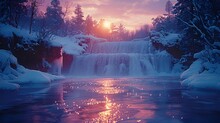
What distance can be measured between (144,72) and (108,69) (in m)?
5.54

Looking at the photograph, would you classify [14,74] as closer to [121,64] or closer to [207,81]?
[207,81]

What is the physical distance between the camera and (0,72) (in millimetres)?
22906

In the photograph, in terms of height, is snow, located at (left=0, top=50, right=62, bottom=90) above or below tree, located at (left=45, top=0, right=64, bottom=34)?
below

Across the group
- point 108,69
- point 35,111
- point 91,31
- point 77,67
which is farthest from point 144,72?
point 91,31

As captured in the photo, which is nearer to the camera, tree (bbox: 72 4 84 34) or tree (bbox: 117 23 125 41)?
tree (bbox: 72 4 84 34)

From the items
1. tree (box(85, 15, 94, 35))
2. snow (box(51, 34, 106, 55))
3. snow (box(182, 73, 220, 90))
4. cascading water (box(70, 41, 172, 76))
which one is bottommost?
snow (box(182, 73, 220, 90))

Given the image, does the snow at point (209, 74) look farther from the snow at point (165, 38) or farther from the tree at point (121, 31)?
the tree at point (121, 31)

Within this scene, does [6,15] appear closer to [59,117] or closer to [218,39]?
[218,39]

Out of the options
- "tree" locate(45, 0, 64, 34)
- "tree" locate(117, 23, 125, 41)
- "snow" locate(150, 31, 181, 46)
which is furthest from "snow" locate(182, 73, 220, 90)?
"tree" locate(117, 23, 125, 41)

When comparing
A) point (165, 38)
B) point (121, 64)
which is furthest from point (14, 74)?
point (165, 38)

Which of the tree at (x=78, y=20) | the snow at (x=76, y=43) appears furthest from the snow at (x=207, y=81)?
the tree at (x=78, y=20)

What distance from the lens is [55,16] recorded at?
251 feet

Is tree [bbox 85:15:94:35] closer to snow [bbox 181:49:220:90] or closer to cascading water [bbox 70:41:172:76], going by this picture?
cascading water [bbox 70:41:172:76]

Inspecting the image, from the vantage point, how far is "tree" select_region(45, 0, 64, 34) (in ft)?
245
